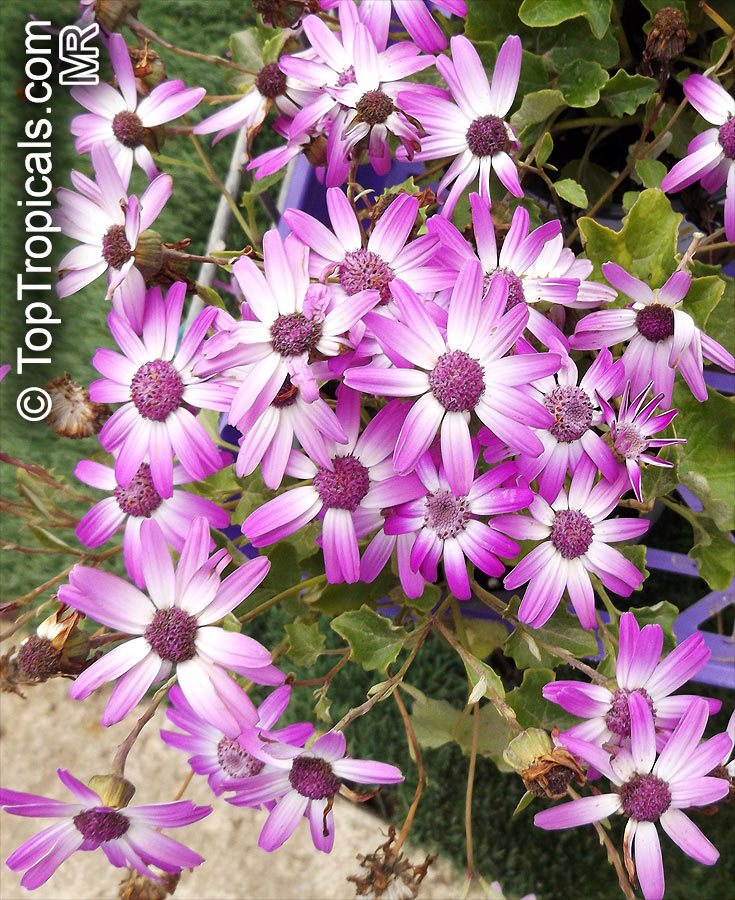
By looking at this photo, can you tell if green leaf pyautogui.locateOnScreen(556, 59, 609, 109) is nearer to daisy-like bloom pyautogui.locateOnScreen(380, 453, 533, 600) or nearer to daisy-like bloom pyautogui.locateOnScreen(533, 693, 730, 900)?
daisy-like bloom pyautogui.locateOnScreen(380, 453, 533, 600)

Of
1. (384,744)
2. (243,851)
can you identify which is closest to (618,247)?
(384,744)

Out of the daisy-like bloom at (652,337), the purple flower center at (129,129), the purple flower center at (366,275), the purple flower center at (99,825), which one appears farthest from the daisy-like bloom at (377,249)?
the purple flower center at (99,825)

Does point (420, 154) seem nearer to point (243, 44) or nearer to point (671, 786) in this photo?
point (243, 44)

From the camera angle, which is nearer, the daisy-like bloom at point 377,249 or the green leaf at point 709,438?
the daisy-like bloom at point 377,249

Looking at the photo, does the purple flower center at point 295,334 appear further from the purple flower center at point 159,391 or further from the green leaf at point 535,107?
the green leaf at point 535,107

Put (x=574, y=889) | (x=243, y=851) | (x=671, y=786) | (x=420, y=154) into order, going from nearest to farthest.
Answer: (x=671, y=786) < (x=420, y=154) < (x=574, y=889) < (x=243, y=851)

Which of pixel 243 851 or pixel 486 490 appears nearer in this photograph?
pixel 486 490
